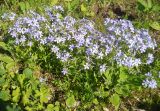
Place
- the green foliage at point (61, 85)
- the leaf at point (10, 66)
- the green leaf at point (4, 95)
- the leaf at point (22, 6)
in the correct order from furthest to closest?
the leaf at point (22, 6) < the leaf at point (10, 66) < the green foliage at point (61, 85) < the green leaf at point (4, 95)

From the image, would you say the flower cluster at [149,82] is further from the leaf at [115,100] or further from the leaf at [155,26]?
the leaf at [155,26]

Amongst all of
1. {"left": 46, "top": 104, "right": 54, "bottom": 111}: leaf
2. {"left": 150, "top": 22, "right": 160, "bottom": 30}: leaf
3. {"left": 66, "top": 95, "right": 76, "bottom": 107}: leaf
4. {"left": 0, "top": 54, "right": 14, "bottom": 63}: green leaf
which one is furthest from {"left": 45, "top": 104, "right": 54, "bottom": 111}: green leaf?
{"left": 150, "top": 22, "right": 160, "bottom": 30}: leaf

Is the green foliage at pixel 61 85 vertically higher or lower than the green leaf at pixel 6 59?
lower

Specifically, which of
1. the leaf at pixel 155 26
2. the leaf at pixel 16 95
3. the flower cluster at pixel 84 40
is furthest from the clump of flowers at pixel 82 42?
the leaf at pixel 155 26

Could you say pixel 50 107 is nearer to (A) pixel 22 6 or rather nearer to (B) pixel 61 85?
(B) pixel 61 85

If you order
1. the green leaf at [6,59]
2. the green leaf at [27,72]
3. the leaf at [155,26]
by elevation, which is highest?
the leaf at [155,26]

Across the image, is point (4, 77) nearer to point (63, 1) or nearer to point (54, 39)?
point (54, 39)

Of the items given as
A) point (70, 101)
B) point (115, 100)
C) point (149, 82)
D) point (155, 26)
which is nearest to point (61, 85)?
point (70, 101)
